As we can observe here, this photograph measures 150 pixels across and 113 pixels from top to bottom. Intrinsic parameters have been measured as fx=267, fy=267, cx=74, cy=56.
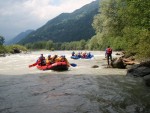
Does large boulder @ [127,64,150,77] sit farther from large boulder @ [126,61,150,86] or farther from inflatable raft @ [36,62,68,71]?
inflatable raft @ [36,62,68,71]

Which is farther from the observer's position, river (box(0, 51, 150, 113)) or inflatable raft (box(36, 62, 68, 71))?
inflatable raft (box(36, 62, 68, 71))

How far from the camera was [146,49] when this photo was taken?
23.3 metres

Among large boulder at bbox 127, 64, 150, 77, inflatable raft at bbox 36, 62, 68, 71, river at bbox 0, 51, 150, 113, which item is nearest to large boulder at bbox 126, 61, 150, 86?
large boulder at bbox 127, 64, 150, 77

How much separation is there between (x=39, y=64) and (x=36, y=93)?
13769mm

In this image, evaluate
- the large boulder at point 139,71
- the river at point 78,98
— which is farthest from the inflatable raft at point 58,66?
the river at point 78,98

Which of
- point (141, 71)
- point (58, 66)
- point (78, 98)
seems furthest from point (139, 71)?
point (78, 98)

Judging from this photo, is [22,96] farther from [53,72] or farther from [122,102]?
[53,72]

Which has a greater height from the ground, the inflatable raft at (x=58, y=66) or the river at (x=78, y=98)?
the inflatable raft at (x=58, y=66)

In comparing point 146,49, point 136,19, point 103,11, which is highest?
point 103,11

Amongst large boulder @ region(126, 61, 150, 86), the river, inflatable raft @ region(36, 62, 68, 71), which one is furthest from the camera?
inflatable raft @ region(36, 62, 68, 71)

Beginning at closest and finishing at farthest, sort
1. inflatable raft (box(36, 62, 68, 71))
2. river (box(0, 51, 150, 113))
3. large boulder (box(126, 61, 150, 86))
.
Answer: river (box(0, 51, 150, 113)) → large boulder (box(126, 61, 150, 86)) → inflatable raft (box(36, 62, 68, 71))

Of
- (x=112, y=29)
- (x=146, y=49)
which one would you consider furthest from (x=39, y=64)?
(x=112, y=29)

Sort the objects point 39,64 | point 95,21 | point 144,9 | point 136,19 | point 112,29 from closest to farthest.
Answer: point 144,9 → point 136,19 → point 39,64 → point 112,29 → point 95,21

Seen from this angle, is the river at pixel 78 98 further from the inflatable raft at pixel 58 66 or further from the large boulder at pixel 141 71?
the inflatable raft at pixel 58 66
